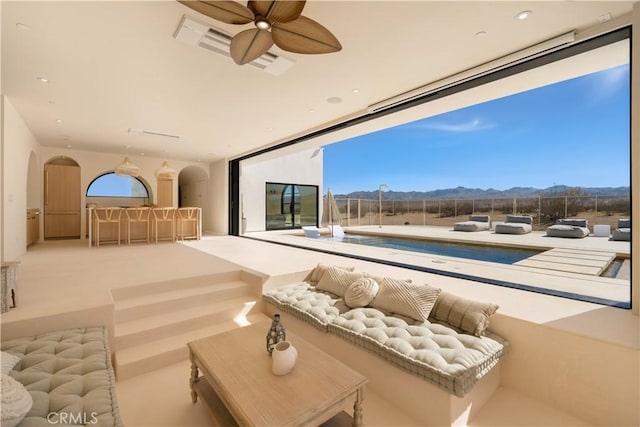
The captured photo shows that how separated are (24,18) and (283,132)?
3.94 m

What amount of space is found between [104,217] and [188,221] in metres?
1.83

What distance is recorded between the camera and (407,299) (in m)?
2.48

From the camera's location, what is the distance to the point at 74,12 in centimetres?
228

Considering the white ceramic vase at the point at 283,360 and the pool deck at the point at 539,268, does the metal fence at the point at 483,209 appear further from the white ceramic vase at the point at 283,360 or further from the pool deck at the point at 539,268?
the white ceramic vase at the point at 283,360

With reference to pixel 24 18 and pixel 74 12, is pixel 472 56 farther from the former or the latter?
pixel 24 18

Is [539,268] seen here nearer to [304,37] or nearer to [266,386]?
[266,386]

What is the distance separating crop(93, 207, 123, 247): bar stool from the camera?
6.31 m

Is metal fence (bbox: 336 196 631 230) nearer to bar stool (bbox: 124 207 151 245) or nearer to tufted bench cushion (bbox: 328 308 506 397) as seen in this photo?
tufted bench cushion (bbox: 328 308 506 397)

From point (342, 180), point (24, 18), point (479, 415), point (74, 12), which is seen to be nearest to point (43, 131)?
point (24, 18)

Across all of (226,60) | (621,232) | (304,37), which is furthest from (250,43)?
(621,232)

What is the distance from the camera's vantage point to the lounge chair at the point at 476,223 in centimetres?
574

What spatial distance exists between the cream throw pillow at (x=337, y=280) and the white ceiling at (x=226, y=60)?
235 cm

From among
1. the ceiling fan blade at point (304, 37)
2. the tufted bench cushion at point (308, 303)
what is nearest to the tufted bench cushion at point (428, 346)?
the tufted bench cushion at point (308, 303)

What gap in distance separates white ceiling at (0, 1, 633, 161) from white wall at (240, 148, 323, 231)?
4421 mm
